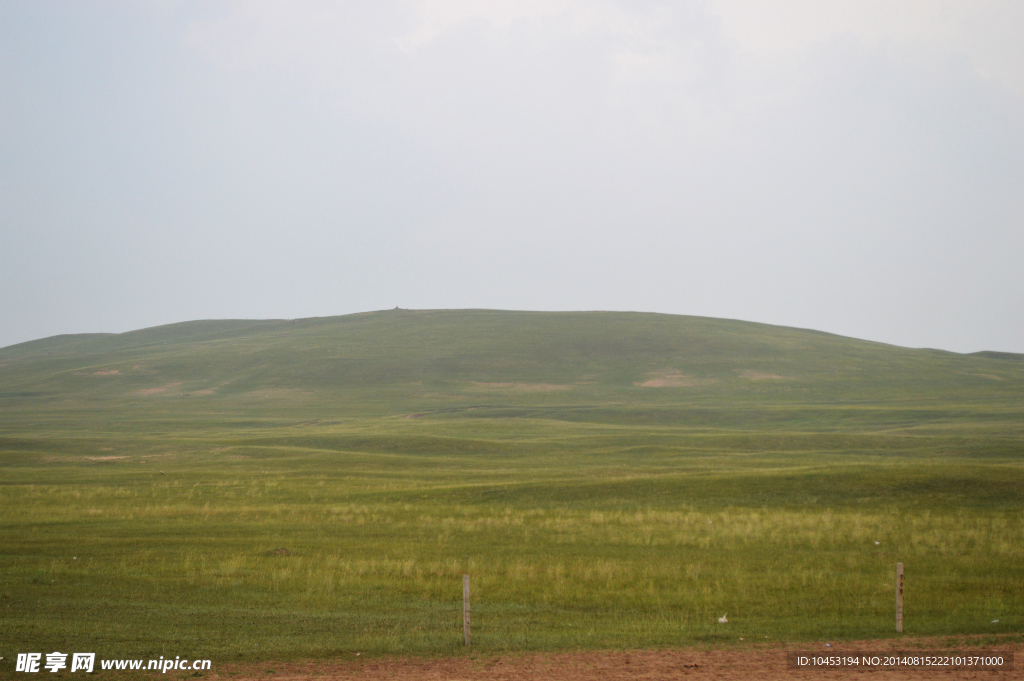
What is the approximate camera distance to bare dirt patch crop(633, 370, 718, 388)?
120m

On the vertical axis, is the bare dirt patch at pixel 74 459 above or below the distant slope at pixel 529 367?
below

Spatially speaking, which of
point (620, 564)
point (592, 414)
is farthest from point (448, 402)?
point (620, 564)

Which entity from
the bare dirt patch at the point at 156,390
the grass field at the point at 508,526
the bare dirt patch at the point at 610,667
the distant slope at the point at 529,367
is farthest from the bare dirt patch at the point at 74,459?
the bare dirt patch at the point at 156,390

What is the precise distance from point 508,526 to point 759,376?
99389mm

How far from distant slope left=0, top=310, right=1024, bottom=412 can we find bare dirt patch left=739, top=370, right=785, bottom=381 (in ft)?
0.48

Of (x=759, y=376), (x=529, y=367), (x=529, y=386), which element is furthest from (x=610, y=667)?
(x=529, y=367)

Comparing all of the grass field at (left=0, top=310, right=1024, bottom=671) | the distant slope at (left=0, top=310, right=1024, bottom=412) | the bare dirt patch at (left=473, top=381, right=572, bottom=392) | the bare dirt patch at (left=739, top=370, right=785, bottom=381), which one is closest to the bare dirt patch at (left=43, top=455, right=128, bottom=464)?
the grass field at (left=0, top=310, right=1024, bottom=671)

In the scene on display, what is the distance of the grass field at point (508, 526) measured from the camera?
58.4 feet

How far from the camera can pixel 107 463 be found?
57.0 metres

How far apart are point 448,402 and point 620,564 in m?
85.1

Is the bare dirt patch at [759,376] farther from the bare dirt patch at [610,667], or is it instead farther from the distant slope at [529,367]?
the bare dirt patch at [610,667]

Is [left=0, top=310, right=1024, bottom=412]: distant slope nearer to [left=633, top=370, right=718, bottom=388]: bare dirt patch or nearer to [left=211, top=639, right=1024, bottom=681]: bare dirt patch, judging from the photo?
[left=633, top=370, right=718, bottom=388]: bare dirt patch

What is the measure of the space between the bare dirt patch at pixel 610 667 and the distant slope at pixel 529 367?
91.3 m

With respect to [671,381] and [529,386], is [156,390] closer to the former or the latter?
[529,386]
